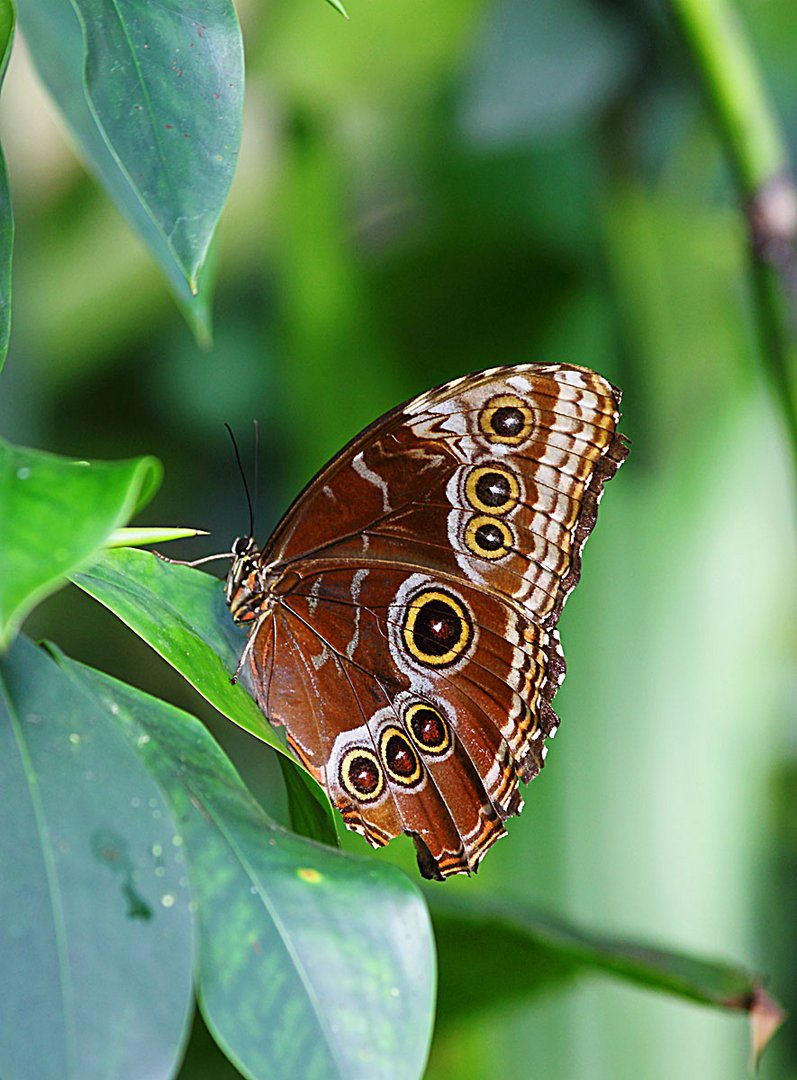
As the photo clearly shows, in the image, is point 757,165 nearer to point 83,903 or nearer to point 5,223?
point 5,223

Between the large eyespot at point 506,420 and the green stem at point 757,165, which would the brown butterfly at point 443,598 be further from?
the green stem at point 757,165

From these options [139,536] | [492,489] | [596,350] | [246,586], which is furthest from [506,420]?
[596,350]

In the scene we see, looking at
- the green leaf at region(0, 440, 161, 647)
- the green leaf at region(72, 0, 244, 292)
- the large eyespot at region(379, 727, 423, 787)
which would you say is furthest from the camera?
the large eyespot at region(379, 727, 423, 787)

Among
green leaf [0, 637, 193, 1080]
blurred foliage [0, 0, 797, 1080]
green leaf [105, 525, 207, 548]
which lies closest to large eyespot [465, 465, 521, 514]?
green leaf [105, 525, 207, 548]

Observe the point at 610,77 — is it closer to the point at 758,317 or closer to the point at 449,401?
the point at 758,317

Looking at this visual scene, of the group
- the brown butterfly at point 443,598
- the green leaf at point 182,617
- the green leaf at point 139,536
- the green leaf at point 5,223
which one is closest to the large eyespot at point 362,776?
the brown butterfly at point 443,598

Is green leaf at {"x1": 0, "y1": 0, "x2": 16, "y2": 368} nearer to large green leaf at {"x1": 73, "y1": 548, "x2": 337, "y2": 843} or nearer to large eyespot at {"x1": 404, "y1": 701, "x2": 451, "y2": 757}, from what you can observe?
large green leaf at {"x1": 73, "y1": 548, "x2": 337, "y2": 843}

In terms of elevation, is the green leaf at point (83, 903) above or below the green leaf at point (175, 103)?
below
